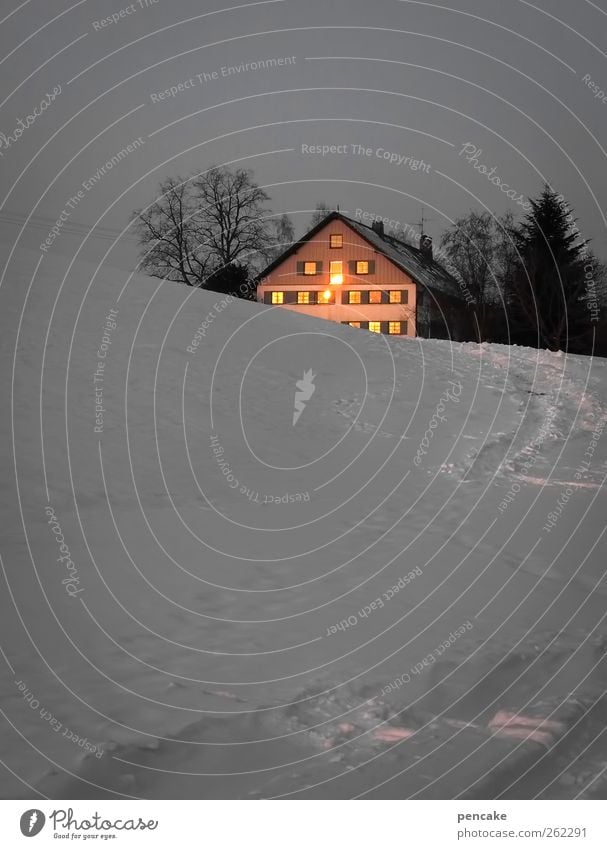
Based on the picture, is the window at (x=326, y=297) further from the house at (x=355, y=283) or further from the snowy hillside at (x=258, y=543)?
the snowy hillside at (x=258, y=543)

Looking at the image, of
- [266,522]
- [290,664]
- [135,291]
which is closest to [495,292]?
[135,291]

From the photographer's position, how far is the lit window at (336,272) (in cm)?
4744

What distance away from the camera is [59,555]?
28.8ft

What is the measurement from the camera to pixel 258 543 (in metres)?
9.66

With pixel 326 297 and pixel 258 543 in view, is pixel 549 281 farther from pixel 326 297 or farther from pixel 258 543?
pixel 258 543

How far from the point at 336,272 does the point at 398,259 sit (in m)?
4.23

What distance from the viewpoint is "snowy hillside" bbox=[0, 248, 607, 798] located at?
5.46m

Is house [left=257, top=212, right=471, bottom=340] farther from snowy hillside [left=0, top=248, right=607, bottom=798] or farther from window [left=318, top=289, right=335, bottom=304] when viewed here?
snowy hillside [left=0, top=248, right=607, bottom=798]

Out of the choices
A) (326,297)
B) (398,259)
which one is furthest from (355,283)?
(398,259)

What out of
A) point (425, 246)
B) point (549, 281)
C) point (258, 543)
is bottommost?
point (258, 543)

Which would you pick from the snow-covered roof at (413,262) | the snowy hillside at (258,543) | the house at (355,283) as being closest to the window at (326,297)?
the house at (355,283)

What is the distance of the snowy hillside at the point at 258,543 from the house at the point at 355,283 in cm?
2686
